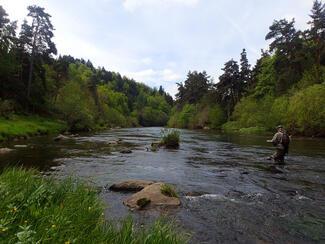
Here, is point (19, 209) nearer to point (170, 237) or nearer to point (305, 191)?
point (170, 237)

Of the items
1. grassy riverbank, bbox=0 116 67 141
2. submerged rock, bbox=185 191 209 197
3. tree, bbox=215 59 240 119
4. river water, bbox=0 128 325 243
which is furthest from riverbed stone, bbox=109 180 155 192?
tree, bbox=215 59 240 119

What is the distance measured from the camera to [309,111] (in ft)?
174

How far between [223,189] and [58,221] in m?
10.7

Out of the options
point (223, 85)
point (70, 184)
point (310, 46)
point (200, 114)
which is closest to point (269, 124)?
point (310, 46)

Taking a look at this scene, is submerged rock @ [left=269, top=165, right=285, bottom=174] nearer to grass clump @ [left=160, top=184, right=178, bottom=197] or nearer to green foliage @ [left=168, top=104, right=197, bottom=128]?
grass clump @ [left=160, top=184, right=178, bottom=197]

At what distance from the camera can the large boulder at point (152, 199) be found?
1228 cm

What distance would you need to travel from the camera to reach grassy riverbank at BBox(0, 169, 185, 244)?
5062 mm

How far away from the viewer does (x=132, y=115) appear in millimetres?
193750

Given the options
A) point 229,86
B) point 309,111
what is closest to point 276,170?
point 309,111

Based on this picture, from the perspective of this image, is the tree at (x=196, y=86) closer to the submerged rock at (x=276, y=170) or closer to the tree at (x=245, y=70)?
the tree at (x=245, y=70)

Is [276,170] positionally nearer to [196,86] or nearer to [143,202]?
[143,202]

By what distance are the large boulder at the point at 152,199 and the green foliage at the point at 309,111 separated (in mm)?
43943

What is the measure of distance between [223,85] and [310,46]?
30.1 meters

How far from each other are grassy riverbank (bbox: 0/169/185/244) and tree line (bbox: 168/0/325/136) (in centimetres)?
4954
